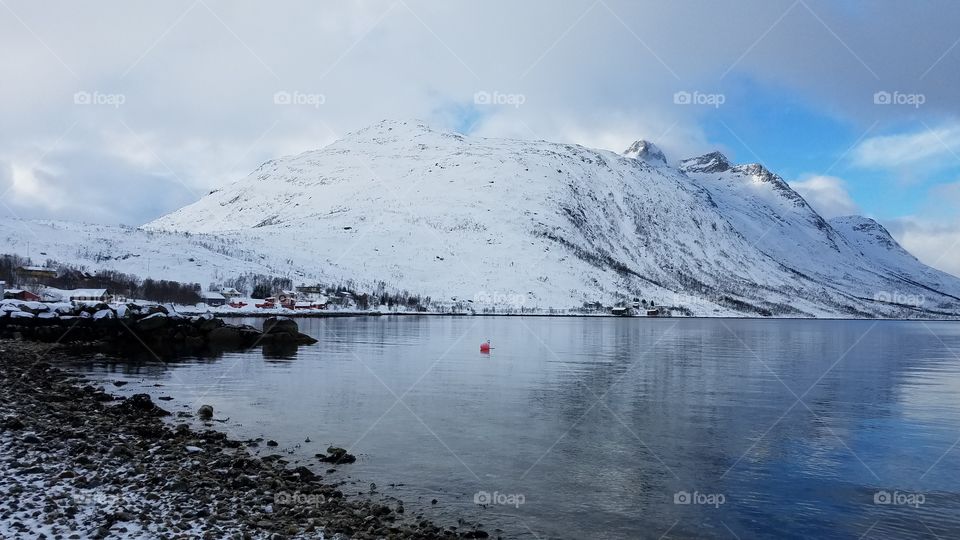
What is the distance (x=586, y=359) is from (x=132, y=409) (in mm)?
42659

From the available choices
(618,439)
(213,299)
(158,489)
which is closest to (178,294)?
(213,299)

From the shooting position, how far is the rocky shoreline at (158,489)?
1302cm

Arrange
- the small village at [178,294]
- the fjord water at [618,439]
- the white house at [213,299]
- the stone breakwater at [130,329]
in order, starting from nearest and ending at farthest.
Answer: the fjord water at [618,439]
the stone breakwater at [130,329]
the small village at [178,294]
the white house at [213,299]

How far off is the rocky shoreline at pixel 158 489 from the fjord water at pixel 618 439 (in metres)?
1.43

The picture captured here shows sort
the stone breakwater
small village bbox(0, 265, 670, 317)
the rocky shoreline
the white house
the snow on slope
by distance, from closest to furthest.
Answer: the rocky shoreline, the stone breakwater, small village bbox(0, 265, 670, 317), the white house, the snow on slope

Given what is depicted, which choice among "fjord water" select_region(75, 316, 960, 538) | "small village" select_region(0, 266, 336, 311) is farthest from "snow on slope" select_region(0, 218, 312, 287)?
"fjord water" select_region(75, 316, 960, 538)

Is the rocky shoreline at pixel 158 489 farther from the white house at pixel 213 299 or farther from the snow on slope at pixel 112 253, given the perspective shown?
the snow on slope at pixel 112 253

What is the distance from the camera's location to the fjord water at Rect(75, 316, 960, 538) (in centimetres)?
1725

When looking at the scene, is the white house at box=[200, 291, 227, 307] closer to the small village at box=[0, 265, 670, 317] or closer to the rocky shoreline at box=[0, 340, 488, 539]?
the small village at box=[0, 265, 670, 317]

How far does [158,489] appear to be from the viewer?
15523 millimetres

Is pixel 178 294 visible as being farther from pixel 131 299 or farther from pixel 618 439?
pixel 618 439

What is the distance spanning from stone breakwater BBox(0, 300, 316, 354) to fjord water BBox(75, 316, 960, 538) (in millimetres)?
17357

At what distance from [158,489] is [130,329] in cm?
5808

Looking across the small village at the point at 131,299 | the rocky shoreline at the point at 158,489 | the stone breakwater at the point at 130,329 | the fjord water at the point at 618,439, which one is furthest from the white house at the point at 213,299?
the rocky shoreline at the point at 158,489
